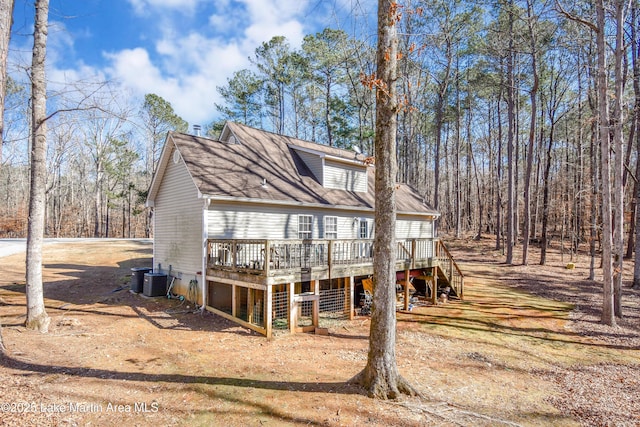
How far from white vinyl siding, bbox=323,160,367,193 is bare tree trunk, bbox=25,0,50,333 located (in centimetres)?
971

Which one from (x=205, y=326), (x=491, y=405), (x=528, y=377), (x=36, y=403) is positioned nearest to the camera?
(x=36, y=403)

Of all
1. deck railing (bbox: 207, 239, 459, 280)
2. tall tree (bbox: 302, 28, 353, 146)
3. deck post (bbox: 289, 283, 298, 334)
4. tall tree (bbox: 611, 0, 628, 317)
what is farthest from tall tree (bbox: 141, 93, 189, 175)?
tall tree (bbox: 611, 0, 628, 317)

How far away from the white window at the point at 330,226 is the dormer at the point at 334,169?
166cm

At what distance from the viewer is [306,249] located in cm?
1009

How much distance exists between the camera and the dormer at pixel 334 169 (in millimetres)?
14930

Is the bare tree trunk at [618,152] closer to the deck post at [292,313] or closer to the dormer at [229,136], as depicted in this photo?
the deck post at [292,313]

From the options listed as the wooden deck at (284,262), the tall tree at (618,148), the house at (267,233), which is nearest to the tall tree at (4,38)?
the house at (267,233)

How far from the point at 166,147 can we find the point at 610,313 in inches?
597

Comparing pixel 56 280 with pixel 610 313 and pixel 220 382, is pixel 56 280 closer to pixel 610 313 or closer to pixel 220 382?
pixel 220 382

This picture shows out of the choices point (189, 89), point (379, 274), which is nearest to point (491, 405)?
point (379, 274)

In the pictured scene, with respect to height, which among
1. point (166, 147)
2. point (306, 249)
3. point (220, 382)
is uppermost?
Result: point (166, 147)

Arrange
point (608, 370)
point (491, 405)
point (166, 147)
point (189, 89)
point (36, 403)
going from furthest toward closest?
point (189, 89)
point (166, 147)
point (608, 370)
point (491, 405)
point (36, 403)

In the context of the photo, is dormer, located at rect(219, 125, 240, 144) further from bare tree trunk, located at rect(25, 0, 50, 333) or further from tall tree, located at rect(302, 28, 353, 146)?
tall tree, located at rect(302, 28, 353, 146)

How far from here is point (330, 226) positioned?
14086mm
